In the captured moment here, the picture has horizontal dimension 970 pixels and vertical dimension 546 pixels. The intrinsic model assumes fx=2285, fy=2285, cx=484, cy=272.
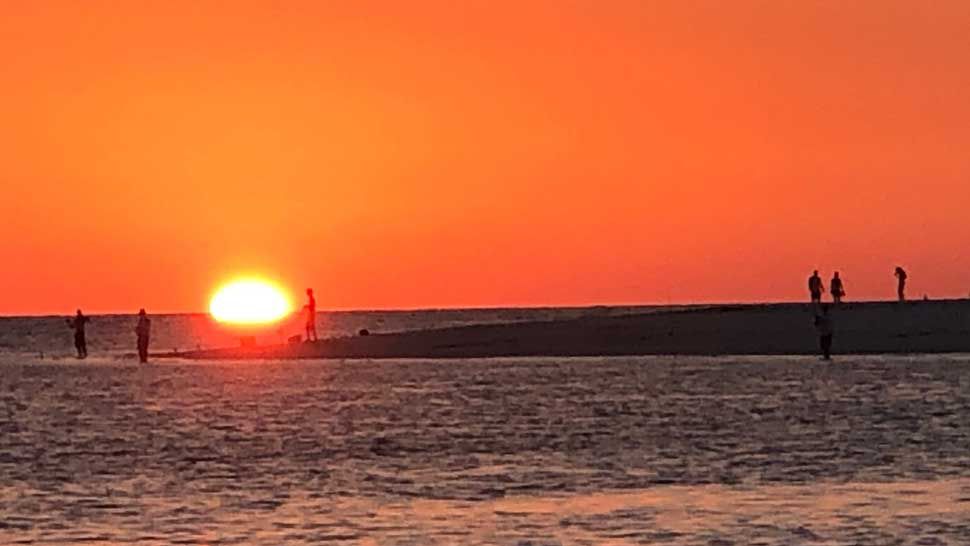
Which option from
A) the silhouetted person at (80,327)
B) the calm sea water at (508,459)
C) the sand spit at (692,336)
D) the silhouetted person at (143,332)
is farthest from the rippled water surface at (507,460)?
the silhouetted person at (80,327)

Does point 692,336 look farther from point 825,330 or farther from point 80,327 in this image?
point 80,327

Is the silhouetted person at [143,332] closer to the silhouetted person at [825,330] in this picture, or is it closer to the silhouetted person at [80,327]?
the silhouetted person at [80,327]

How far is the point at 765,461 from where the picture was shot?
2917 cm

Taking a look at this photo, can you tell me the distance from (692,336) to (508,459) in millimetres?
35694

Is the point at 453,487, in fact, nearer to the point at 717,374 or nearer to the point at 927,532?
the point at 927,532

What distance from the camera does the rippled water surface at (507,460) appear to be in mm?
22734

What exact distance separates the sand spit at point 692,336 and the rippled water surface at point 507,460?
6.56m

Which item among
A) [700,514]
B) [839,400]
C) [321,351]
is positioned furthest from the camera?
[321,351]

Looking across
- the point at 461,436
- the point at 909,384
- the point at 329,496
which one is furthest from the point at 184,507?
the point at 909,384

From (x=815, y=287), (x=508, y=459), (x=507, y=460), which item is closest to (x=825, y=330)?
(x=815, y=287)

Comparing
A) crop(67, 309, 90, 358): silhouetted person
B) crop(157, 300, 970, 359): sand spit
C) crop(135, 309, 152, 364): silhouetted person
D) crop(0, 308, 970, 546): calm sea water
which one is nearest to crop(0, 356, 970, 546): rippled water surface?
crop(0, 308, 970, 546): calm sea water

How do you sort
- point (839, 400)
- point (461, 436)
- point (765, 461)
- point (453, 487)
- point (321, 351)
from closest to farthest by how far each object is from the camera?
point (453, 487) < point (765, 461) < point (461, 436) < point (839, 400) < point (321, 351)

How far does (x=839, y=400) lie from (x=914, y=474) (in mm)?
14296

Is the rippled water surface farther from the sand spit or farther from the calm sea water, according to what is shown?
the sand spit
